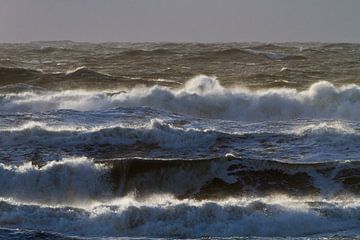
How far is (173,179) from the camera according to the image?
622 inches

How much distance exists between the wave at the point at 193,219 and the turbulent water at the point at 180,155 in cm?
3

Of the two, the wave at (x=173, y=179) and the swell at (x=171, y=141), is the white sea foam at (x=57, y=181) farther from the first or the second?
the swell at (x=171, y=141)

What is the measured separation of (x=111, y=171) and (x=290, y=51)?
100ft

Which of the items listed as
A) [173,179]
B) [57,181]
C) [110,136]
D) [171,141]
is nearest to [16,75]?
[110,136]

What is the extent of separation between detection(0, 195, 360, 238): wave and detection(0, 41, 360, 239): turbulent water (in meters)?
0.03

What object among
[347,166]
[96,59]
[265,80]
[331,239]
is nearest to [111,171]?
[347,166]

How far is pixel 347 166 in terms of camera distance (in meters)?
15.8

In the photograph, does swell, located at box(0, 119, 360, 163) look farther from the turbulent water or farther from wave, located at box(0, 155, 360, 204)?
wave, located at box(0, 155, 360, 204)

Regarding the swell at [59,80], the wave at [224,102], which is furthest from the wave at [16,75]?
the wave at [224,102]

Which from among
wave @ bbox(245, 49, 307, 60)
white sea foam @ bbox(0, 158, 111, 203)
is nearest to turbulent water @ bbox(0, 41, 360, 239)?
white sea foam @ bbox(0, 158, 111, 203)

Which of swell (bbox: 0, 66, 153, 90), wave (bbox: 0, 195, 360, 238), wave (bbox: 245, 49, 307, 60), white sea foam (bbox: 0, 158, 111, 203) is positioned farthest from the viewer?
wave (bbox: 245, 49, 307, 60)

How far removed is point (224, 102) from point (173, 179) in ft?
37.2

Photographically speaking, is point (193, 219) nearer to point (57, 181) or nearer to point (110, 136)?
point (57, 181)

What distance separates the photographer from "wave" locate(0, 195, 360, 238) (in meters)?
12.0
